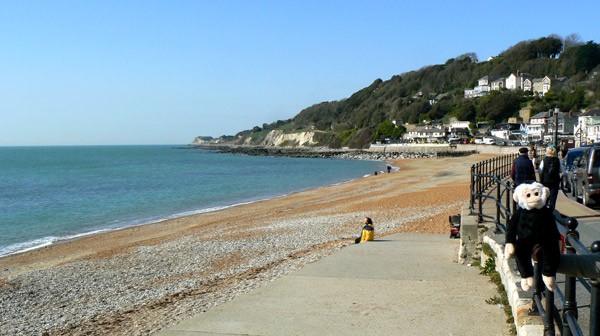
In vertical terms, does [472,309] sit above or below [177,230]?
above

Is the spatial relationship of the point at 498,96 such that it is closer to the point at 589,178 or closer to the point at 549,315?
the point at 589,178

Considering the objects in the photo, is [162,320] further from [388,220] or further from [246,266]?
[388,220]

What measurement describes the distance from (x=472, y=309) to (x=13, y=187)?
172ft

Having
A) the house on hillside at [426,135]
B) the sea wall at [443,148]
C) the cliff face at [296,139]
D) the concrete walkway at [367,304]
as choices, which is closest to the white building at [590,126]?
the sea wall at [443,148]

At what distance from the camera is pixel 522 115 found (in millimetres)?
122375

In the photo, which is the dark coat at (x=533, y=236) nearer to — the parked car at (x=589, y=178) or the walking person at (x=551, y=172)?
the walking person at (x=551, y=172)

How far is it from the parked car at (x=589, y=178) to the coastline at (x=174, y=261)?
363 cm

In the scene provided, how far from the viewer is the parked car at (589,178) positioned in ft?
40.6

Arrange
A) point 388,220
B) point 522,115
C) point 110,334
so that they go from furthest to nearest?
point 522,115, point 388,220, point 110,334

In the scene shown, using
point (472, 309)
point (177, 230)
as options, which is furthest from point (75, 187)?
point (472, 309)

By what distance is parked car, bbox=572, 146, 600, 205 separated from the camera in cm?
1238

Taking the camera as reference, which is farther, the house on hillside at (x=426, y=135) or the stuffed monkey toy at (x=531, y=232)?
the house on hillside at (x=426, y=135)

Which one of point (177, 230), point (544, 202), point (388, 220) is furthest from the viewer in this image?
point (177, 230)

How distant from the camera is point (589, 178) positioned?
41.2 ft
